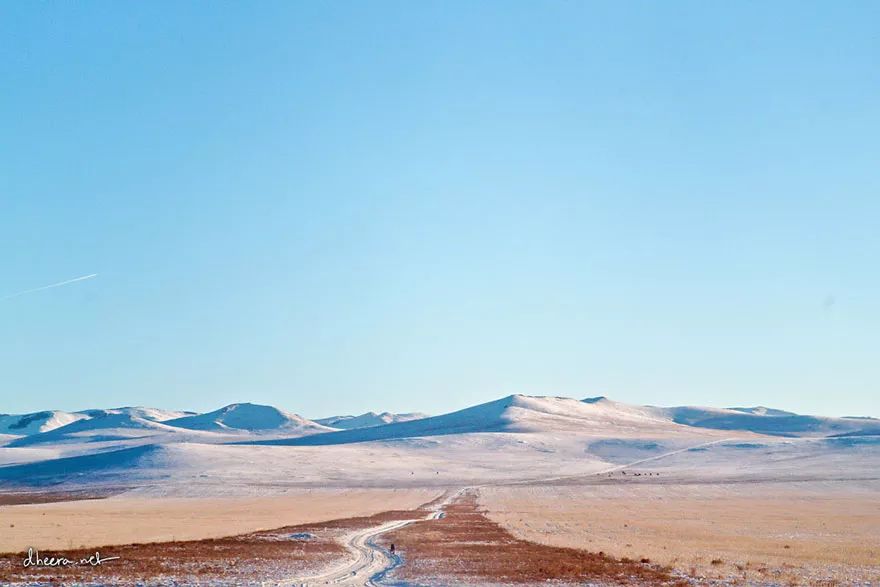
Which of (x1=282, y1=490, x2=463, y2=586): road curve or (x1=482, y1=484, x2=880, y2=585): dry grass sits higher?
(x1=282, y1=490, x2=463, y2=586): road curve

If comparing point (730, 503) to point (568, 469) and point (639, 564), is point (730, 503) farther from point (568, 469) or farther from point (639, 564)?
point (568, 469)

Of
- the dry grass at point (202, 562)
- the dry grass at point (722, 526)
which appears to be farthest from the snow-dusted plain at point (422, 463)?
the dry grass at point (202, 562)

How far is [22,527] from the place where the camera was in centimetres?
5412

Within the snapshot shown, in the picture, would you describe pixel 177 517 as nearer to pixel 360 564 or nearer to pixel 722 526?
pixel 360 564

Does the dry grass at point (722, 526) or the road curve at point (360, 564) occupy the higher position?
the road curve at point (360, 564)

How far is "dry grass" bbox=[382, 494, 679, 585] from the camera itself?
94.6 feet

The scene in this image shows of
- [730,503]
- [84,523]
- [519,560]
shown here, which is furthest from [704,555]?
[730,503]

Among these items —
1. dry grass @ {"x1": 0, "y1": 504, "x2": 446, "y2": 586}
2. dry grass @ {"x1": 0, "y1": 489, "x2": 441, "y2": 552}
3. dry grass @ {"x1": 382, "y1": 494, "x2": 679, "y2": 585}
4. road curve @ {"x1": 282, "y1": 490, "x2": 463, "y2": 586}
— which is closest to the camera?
dry grass @ {"x1": 0, "y1": 504, "x2": 446, "y2": 586}

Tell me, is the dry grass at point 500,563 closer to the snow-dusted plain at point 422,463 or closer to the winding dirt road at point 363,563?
the winding dirt road at point 363,563

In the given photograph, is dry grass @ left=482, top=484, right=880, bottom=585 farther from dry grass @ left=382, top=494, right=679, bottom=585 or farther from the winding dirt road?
the winding dirt road

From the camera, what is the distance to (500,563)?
33.4 metres

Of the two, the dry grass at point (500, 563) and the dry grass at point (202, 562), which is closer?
the dry grass at point (202, 562)

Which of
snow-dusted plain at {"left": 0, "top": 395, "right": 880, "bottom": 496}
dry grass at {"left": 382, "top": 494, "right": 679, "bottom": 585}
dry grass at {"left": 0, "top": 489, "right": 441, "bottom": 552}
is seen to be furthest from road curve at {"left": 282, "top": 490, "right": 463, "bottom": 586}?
snow-dusted plain at {"left": 0, "top": 395, "right": 880, "bottom": 496}

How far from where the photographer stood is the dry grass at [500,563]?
28820mm
